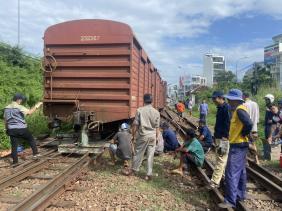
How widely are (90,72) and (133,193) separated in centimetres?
458

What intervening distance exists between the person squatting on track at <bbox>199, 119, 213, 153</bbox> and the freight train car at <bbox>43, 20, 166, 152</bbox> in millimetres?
1918

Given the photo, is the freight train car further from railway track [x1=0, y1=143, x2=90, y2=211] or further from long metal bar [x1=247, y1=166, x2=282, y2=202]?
long metal bar [x1=247, y1=166, x2=282, y2=202]

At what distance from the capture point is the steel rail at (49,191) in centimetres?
548

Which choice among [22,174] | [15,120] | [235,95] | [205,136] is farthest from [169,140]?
[235,95]

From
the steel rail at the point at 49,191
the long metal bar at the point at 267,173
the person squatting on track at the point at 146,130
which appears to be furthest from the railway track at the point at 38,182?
the long metal bar at the point at 267,173

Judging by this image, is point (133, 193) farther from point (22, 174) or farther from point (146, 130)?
point (22, 174)

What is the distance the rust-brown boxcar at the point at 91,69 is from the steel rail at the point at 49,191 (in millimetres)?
2373

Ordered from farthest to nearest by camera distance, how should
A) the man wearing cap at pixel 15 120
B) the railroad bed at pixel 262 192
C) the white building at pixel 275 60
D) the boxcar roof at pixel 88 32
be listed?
1. the white building at pixel 275 60
2. the boxcar roof at pixel 88 32
3. the man wearing cap at pixel 15 120
4. the railroad bed at pixel 262 192

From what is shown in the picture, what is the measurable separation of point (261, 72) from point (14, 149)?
50956mm

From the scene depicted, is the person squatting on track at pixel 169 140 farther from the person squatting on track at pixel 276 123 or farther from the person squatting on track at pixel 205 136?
the person squatting on track at pixel 276 123

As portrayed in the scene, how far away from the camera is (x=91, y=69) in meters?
10.4

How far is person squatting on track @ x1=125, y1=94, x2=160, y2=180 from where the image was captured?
25.7 feet

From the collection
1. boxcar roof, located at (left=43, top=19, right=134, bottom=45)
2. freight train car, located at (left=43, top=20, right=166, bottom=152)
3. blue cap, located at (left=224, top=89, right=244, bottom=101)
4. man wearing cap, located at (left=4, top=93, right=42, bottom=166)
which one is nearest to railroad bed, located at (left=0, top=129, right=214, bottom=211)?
man wearing cap, located at (left=4, top=93, right=42, bottom=166)

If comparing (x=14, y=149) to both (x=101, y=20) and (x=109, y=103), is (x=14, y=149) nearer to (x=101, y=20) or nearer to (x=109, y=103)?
(x=109, y=103)
